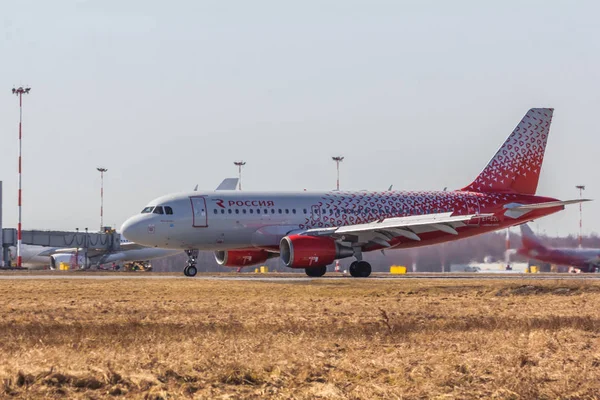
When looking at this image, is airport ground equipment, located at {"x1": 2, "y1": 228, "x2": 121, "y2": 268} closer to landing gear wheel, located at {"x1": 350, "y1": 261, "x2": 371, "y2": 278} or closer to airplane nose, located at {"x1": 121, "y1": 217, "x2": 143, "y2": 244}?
airplane nose, located at {"x1": 121, "y1": 217, "x2": 143, "y2": 244}

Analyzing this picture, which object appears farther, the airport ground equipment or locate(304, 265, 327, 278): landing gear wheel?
the airport ground equipment

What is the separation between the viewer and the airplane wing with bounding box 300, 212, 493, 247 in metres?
45.0

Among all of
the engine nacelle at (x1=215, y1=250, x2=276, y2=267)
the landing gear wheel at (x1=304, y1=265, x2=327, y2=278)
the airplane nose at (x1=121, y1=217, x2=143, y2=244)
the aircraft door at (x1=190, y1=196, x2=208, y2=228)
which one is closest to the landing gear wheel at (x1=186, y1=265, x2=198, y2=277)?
the engine nacelle at (x1=215, y1=250, x2=276, y2=267)

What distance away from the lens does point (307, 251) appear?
44.0 metres

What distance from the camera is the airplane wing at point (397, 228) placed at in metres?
45.0

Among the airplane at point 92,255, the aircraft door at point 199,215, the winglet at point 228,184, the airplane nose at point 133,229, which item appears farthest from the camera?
the airplane at point 92,255

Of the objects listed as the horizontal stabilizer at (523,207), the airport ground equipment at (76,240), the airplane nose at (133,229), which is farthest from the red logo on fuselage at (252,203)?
the airport ground equipment at (76,240)

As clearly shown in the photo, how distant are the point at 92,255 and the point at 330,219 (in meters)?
47.7

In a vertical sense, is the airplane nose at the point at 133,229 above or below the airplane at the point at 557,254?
above

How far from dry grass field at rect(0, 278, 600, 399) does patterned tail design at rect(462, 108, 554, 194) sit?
2310cm

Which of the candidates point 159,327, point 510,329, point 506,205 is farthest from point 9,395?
point 506,205

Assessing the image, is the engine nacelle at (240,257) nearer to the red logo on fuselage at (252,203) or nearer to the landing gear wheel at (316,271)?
the red logo on fuselage at (252,203)

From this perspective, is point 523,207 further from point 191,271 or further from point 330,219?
point 191,271

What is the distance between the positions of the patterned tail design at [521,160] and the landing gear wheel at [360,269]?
8.92 metres
